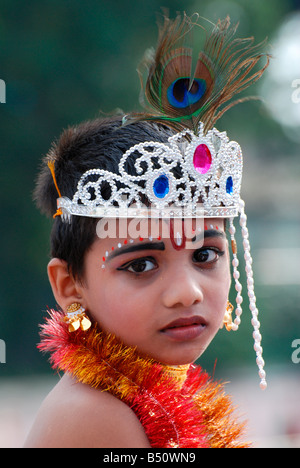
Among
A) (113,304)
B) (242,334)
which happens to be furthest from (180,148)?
(242,334)

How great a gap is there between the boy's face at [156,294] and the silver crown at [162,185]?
74 millimetres

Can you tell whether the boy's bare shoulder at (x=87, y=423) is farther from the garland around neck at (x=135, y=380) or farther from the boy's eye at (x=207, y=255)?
the boy's eye at (x=207, y=255)

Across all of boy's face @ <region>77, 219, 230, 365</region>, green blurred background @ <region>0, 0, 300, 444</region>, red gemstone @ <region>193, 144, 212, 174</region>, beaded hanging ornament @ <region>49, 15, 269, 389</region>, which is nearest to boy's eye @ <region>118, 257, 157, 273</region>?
boy's face @ <region>77, 219, 230, 365</region>

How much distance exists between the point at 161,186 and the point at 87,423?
60 cm

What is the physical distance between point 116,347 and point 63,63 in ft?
10.5

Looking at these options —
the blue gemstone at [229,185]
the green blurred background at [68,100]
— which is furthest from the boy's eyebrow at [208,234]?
the green blurred background at [68,100]

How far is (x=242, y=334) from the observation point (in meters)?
Result: 4.48

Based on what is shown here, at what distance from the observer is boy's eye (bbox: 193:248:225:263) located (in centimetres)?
138

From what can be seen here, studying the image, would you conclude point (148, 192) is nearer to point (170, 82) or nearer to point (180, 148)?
point (180, 148)

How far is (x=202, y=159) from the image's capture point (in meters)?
1.41

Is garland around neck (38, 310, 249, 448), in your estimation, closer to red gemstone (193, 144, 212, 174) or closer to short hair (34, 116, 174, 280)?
short hair (34, 116, 174, 280)

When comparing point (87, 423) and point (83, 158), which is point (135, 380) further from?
point (83, 158)

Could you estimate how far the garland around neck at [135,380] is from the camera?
4.22 feet

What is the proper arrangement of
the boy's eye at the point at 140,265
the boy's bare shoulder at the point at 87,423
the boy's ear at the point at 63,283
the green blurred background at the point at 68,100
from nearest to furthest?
the boy's bare shoulder at the point at 87,423, the boy's eye at the point at 140,265, the boy's ear at the point at 63,283, the green blurred background at the point at 68,100
